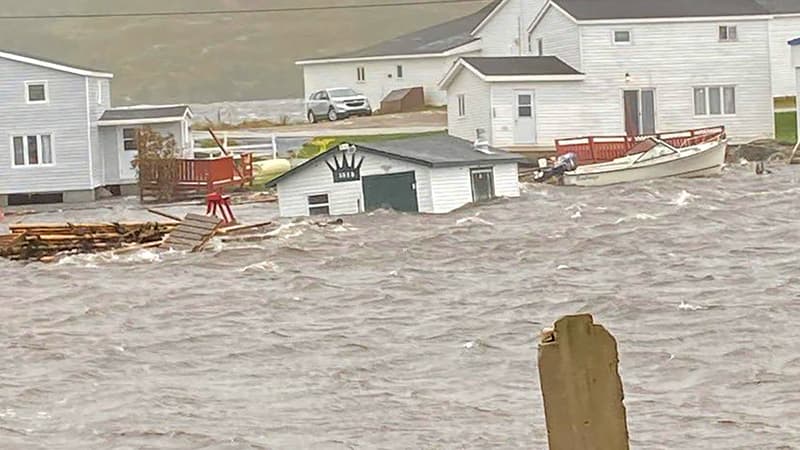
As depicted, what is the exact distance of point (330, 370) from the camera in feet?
68.2

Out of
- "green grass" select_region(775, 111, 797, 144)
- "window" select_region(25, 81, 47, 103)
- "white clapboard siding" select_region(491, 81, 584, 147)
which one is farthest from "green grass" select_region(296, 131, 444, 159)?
"green grass" select_region(775, 111, 797, 144)

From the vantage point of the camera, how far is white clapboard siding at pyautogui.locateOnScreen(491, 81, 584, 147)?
53.8 m

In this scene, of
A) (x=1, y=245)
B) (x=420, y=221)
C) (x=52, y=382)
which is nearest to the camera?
(x=52, y=382)

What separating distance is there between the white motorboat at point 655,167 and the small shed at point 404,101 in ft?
92.9

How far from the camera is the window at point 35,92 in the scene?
54031 mm

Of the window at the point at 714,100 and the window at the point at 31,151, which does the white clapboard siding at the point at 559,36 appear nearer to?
the window at the point at 714,100

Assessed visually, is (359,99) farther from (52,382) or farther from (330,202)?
(52,382)

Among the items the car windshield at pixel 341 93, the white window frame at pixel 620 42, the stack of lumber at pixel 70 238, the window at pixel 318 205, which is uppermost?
the white window frame at pixel 620 42

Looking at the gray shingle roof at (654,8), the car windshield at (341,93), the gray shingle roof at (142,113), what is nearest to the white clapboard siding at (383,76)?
the car windshield at (341,93)

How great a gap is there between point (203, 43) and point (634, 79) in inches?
3756

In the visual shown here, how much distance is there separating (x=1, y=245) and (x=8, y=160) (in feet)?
59.1

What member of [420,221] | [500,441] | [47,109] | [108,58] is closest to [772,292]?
[500,441]

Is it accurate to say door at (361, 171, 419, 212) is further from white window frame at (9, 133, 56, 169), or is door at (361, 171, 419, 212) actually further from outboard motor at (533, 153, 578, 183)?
white window frame at (9, 133, 56, 169)

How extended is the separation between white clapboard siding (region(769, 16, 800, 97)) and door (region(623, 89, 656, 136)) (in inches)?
472
